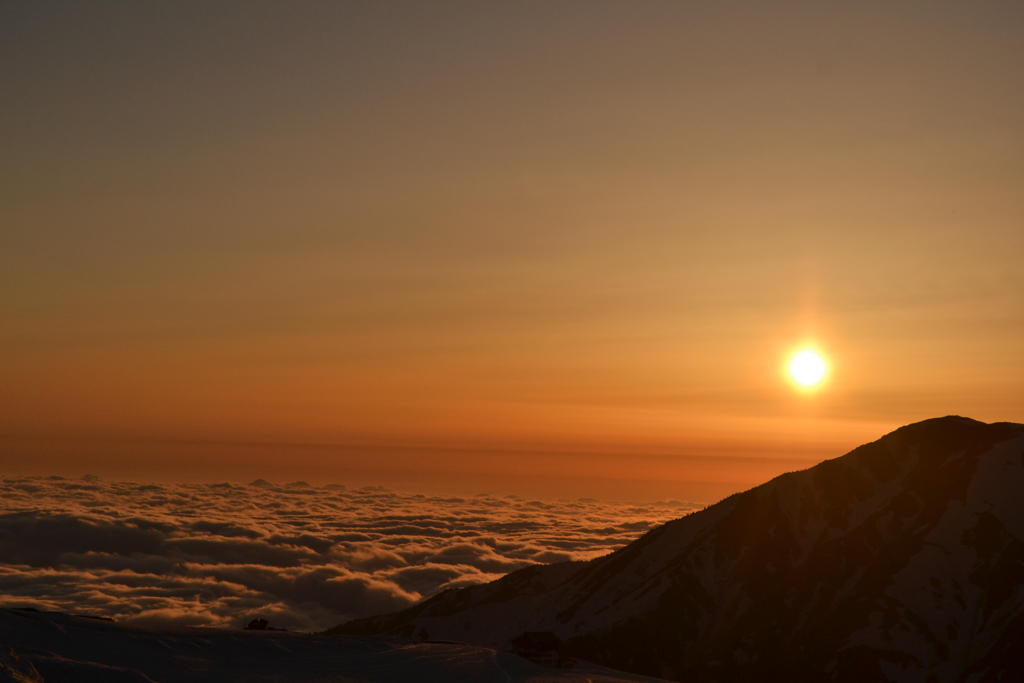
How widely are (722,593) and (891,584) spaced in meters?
38.8

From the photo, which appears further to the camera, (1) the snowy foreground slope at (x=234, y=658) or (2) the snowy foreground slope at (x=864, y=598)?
(2) the snowy foreground slope at (x=864, y=598)

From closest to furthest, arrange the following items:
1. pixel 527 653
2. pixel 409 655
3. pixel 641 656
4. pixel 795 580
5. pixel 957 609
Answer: pixel 409 655 → pixel 527 653 → pixel 957 609 → pixel 641 656 → pixel 795 580

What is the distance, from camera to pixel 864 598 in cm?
17000

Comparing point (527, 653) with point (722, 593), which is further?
point (722, 593)

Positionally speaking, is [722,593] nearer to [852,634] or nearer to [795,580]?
[795,580]

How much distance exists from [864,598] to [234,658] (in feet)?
476

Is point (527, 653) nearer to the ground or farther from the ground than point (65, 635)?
nearer to the ground

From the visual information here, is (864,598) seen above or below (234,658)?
below

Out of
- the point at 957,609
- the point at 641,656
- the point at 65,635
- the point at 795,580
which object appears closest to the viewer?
the point at 65,635

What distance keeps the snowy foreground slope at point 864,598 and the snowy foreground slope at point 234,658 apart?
3905 inches

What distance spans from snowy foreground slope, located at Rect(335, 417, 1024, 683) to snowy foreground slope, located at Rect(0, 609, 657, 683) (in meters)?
99.2

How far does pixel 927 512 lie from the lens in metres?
184


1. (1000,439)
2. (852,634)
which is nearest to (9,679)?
(852,634)

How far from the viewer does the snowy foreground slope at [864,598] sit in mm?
155000
